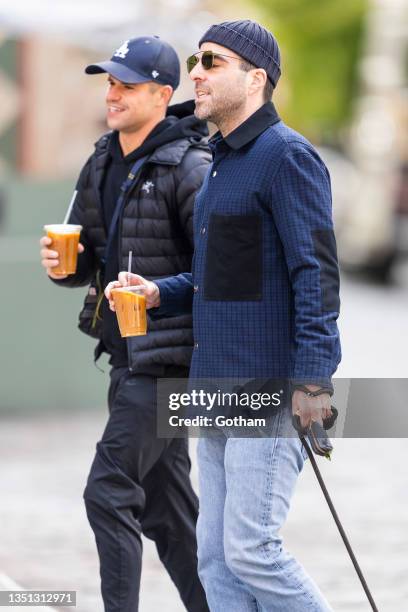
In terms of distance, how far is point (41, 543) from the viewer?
22.6 ft

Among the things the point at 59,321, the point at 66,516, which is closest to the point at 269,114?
the point at 66,516

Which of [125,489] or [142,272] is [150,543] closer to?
[125,489]

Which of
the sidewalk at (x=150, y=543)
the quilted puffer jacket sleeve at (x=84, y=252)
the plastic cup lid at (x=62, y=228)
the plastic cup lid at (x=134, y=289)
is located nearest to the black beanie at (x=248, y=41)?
the plastic cup lid at (x=134, y=289)

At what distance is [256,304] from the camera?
4.32 meters

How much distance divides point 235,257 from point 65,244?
1.04 m

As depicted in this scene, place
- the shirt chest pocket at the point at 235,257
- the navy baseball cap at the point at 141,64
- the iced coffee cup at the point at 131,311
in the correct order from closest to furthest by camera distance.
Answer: the shirt chest pocket at the point at 235,257 → the iced coffee cup at the point at 131,311 → the navy baseball cap at the point at 141,64

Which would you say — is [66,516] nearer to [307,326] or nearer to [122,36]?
[307,326]

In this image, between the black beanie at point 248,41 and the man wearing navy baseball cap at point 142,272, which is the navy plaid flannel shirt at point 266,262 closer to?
the black beanie at point 248,41

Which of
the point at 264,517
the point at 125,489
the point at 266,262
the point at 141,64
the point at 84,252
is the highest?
the point at 141,64

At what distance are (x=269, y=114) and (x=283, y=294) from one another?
0.54 meters

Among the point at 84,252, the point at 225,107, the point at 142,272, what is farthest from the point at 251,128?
the point at 84,252

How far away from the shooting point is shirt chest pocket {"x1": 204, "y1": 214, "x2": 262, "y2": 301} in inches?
169

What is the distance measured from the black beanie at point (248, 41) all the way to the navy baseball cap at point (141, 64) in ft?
2.67

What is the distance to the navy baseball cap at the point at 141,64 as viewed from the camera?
5.25 metres
